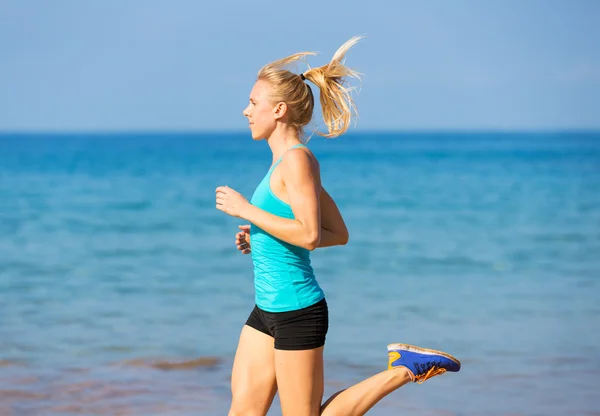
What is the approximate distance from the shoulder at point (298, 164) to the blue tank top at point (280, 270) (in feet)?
0.26

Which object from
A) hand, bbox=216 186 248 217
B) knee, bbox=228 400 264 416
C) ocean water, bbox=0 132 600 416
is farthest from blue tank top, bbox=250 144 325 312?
ocean water, bbox=0 132 600 416

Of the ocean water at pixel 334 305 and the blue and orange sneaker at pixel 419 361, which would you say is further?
the ocean water at pixel 334 305

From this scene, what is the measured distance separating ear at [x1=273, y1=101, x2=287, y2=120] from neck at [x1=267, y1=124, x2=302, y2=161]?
0.04m

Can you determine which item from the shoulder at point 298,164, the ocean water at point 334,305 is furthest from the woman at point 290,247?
the ocean water at point 334,305

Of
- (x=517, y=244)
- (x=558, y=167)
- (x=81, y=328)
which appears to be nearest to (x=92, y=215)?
(x=517, y=244)

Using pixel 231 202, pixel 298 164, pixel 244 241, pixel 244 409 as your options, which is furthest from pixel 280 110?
pixel 244 409

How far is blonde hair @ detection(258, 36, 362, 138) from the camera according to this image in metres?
3.62

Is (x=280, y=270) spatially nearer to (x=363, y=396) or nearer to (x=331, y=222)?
(x=331, y=222)

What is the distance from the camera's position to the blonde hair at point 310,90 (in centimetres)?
362

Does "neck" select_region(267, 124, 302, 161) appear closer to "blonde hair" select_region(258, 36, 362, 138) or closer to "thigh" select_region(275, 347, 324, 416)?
"blonde hair" select_region(258, 36, 362, 138)

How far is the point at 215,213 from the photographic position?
18516 mm

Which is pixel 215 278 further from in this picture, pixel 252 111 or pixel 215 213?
pixel 215 213

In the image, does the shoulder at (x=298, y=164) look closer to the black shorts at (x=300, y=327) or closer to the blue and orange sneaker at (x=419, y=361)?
the black shorts at (x=300, y=327)

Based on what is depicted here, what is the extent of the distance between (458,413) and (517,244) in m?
8.34
